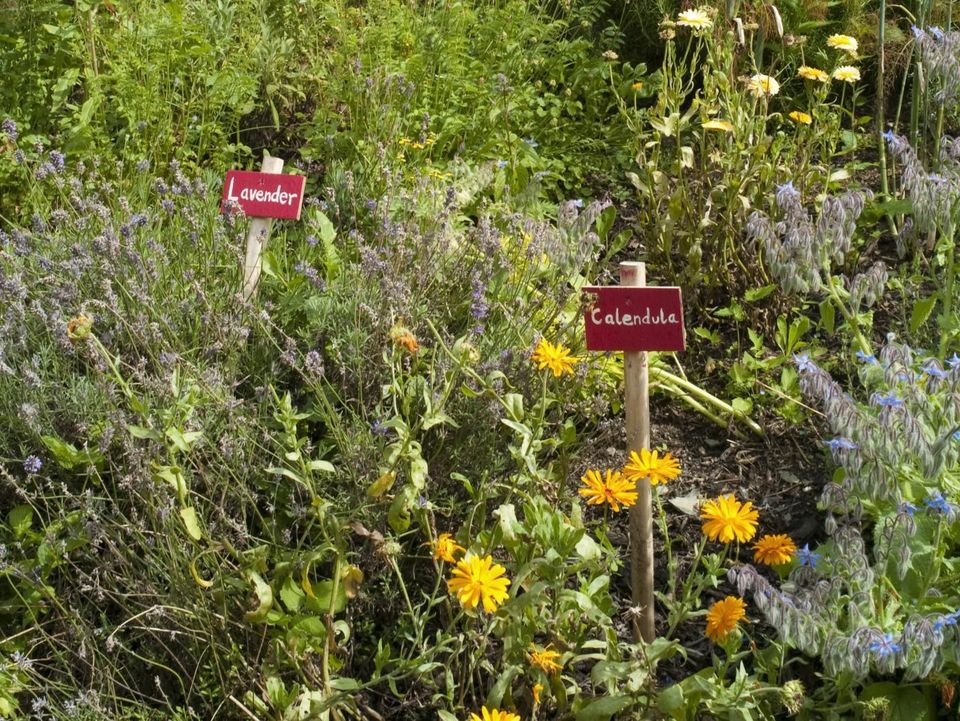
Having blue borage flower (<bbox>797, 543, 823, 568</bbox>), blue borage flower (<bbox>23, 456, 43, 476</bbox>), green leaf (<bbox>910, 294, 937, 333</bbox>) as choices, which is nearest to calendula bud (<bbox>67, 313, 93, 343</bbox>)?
blue borage flower (<bbox>23, 456, 43, 476</bbox>)

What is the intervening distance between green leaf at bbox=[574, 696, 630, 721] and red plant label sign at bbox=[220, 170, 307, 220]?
1.51m

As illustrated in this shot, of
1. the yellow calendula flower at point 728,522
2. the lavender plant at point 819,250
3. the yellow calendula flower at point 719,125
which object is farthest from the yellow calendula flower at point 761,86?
the yellow calendula flower at point 728,522

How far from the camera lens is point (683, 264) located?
3.62 metres

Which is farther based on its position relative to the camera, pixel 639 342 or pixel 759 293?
pixel 759 293

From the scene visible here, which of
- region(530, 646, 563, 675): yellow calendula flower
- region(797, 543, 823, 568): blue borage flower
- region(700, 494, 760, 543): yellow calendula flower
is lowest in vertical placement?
region(530, 646, 563, 675): yellow calendula flower

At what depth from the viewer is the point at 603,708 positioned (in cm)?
200

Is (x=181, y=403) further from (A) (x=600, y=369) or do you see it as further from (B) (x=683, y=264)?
(B) (x=683, y=264)

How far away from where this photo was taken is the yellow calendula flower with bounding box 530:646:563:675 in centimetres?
200

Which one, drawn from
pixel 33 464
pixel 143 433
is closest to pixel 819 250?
pixel 143 433

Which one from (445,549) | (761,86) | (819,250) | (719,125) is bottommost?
(445,549)

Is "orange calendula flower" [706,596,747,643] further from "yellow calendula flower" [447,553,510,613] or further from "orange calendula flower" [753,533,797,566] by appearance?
"yellow calendula flower" [447,553,510,613]

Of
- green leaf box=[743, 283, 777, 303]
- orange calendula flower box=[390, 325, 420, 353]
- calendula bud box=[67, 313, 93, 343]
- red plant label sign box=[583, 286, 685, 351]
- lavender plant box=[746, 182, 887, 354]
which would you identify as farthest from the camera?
green leaf box=[743, 283, 777, 303]

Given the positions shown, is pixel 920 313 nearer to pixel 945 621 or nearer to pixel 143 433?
pixel 945 621

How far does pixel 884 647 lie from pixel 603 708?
19.5 inches
